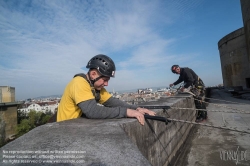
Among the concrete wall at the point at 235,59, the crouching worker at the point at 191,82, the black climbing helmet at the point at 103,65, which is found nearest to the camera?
the black climbing helmet at the point at 103,65

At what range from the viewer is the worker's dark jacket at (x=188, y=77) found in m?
7.40

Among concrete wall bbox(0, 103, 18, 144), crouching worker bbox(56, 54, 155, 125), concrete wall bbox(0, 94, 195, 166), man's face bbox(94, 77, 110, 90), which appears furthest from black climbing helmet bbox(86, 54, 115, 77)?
concrete wall bbox(0, 103, 18, 144)

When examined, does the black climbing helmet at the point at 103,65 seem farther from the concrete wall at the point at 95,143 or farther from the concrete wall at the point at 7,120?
the concrete wall at the point at 7,120

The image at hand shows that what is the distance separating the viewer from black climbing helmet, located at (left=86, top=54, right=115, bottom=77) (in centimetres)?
279

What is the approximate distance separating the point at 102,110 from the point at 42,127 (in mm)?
832

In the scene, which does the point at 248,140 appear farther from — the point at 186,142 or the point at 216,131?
the point at 186,142

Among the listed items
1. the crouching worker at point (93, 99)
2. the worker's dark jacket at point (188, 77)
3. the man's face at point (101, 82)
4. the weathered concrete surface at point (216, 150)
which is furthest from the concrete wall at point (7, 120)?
the weathered concrete surface at point (216, 150)

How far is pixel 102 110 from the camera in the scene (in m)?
2.30

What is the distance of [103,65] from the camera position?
2.82 metres

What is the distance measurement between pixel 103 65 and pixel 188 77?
5.87 metres

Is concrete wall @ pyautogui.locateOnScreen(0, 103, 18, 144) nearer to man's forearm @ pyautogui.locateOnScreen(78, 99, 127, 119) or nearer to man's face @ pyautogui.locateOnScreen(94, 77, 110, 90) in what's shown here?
man's face @ pyautogui.locateOnScreen(94, 77, 110, 90)

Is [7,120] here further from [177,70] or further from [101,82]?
[101,82]

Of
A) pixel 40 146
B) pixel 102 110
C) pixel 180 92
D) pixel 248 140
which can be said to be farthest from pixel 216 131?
pixel 40 146

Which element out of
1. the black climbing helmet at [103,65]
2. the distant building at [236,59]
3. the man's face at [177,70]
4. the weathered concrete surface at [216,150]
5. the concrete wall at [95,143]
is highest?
the distant building at [236,59]
